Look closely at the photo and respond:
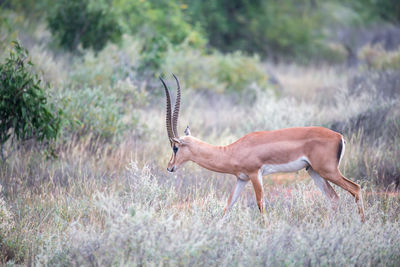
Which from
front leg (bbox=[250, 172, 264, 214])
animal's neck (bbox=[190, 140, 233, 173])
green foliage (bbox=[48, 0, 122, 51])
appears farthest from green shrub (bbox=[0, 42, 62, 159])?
green foliage (bbox=[48, 0, 122, 51])

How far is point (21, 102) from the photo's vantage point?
6.84m

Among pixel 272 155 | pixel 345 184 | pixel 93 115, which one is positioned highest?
pixel 272 155

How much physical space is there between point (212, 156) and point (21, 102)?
10.2 feet

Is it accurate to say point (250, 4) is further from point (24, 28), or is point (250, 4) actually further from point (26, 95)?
point (26, 95)

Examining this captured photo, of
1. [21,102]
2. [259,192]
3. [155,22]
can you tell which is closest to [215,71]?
[155,22]

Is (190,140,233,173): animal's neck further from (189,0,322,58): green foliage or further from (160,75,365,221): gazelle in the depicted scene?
(189,0,322,58): green foliage

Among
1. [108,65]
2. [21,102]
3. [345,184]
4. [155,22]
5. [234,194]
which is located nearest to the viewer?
[345,184]

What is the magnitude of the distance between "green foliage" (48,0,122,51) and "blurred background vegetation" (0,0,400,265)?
0.11 ft

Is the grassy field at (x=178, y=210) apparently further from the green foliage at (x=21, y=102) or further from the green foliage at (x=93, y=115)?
the green foliage at (x=21, y=102)

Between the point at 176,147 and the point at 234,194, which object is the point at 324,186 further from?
the point at 176,147

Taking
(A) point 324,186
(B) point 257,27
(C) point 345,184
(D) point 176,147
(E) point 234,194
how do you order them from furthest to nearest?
(B) point 257,27
(A) point 324,186
(D) point 176,147
(E) point 234,194
(C) point 345,184

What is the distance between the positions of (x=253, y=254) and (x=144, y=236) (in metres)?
1.01

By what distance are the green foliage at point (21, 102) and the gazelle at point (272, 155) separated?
2369 millimetres

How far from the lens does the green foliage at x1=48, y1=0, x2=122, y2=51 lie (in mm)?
13602
